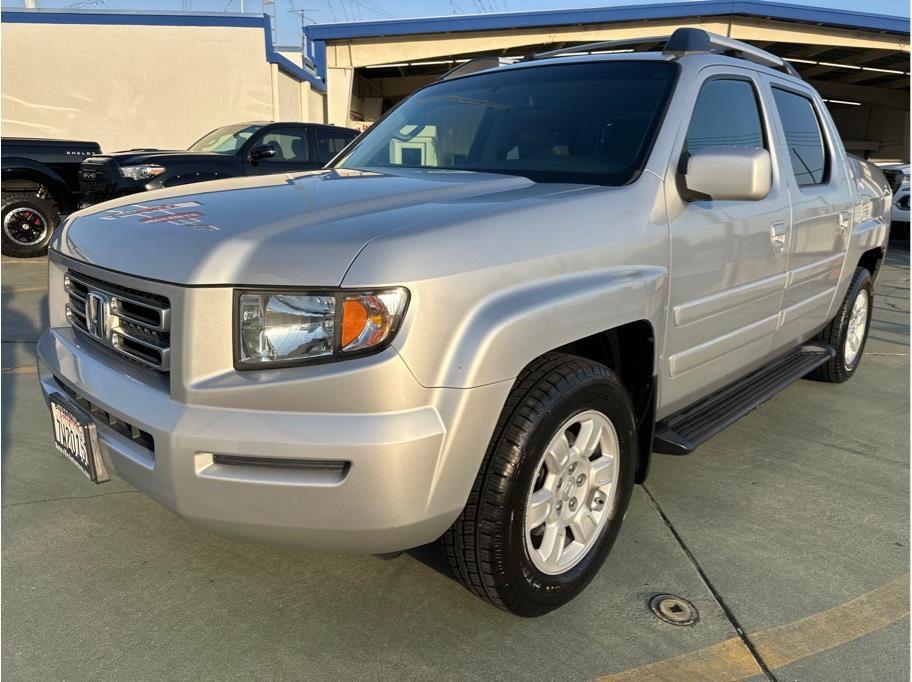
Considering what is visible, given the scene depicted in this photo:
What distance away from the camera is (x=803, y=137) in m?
3.77

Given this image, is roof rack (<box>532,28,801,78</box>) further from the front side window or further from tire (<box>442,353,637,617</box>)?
the front side window

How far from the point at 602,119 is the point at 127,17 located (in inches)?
649

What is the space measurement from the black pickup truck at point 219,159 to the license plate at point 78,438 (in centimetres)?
591

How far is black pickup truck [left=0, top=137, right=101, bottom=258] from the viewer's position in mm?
8977

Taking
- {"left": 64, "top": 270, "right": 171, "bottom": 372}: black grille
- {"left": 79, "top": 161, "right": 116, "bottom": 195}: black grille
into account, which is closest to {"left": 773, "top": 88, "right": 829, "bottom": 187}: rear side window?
{"left": 64, "top": 270, "right": 171, "bottom": 372}: black grille

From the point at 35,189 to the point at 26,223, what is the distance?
1.55ft

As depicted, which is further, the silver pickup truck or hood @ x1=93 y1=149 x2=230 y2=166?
hood @ x1=93 y1=149 x2=230 y2=166

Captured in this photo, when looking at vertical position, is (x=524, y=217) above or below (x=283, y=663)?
above

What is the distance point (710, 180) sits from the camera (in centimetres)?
247

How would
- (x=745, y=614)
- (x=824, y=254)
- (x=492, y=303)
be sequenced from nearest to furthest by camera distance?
(x=492, y=303)
(x=745, y=614)
(x=824, y=254)

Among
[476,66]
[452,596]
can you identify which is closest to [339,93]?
[476,66]

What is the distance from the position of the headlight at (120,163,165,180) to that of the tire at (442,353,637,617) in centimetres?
765

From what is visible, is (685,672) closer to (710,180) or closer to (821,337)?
(710,180)

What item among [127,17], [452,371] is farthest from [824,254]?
[127,17]
